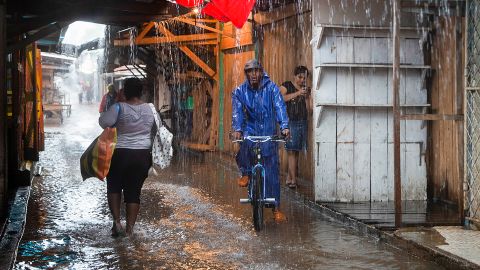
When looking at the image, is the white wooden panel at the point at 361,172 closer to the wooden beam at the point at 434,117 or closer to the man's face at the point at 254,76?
the wooden beam at the point at 434,117

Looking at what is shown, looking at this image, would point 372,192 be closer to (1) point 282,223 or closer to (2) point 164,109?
(1) point 282,223

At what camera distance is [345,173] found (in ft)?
28.0

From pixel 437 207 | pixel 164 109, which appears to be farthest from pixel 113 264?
pixel 164 109

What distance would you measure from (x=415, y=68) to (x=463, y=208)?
2.53 meters

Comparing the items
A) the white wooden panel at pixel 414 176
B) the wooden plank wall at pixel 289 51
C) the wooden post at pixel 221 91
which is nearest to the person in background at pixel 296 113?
the wooden plank wall at pixel 289 51

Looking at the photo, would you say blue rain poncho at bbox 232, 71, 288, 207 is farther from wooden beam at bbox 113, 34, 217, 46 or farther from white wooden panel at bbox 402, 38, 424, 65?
wooden beam at bbox 113, 34, 217, 46

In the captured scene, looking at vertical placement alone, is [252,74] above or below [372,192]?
above

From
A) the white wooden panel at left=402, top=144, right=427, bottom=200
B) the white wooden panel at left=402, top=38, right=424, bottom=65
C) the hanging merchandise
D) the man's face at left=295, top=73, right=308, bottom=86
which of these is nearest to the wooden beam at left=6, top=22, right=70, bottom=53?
the hanging merchandise

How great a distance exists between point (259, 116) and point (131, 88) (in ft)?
5.46

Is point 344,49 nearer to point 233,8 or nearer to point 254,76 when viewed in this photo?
point 254,76

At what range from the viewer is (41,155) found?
16.5 m

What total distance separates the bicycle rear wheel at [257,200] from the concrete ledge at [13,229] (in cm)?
263

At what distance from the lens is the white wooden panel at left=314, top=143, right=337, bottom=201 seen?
8.48 metres

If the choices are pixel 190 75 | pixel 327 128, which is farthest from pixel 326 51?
pixel 190 75
